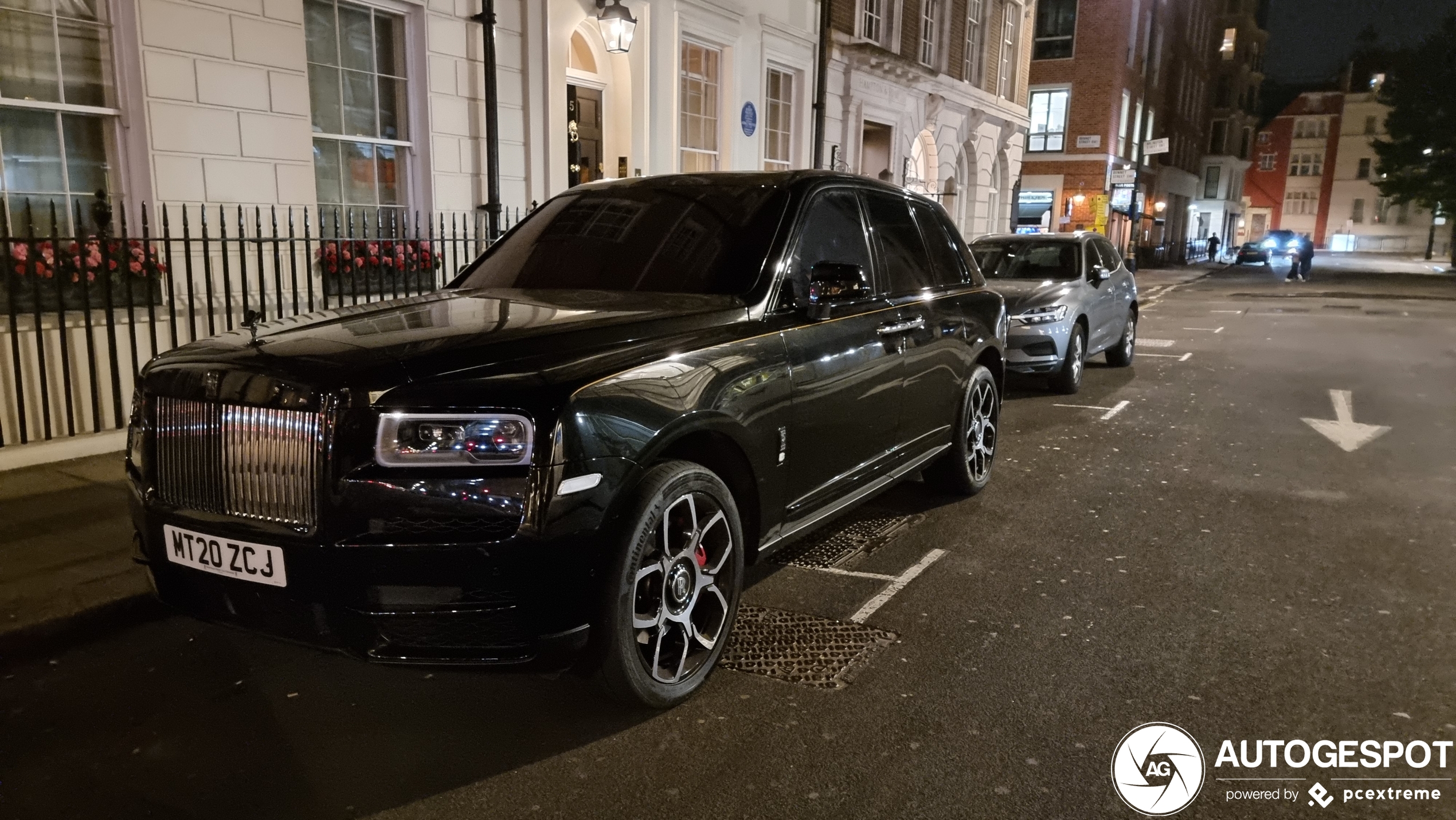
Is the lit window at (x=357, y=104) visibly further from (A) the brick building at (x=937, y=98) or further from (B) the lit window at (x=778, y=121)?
(A) the brick building at (x=937, y=98)

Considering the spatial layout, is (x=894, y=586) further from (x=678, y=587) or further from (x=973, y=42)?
(x=973, y=42)

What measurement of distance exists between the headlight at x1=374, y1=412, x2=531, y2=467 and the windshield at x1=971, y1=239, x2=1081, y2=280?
29.4 ft

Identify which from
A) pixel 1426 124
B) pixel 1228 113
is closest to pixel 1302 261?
pixel 1426 124

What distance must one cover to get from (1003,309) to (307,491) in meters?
4.88

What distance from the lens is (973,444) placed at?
6.13 meters

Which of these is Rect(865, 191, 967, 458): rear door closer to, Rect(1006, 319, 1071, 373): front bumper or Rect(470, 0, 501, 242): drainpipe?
Rect(1006, 319, 1071, 373): front bumper

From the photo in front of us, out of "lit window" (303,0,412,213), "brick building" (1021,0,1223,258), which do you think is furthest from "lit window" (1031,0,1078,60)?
"lit window" (303,0,412,213)

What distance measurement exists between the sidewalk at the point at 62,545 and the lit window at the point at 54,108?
6.13 feet

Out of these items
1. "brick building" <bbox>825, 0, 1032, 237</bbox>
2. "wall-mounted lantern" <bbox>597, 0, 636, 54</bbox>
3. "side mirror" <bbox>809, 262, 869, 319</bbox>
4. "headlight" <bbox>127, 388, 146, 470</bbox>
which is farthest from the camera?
"brick building" <bbox>825, 0, 1032, 237</bbox>

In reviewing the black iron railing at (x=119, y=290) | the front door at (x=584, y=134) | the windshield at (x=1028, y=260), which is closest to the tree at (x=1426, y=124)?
the windshield at (x=1028, y=260)

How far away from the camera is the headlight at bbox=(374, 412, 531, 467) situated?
2.78m

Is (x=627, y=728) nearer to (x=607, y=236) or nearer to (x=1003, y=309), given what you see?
(x=607, y=236)

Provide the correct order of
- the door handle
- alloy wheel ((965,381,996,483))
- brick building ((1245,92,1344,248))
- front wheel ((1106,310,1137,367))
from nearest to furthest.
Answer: the door handle < alloy wheel ((965,381,996,483)) < front wheel ((1106,310,1137,367)) < brick building ((1245,92,1344,248))

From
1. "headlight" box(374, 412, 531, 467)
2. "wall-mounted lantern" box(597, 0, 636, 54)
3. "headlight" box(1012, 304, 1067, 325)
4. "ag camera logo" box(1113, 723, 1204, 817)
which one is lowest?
"ag camera logo" box(1113, 723, 1204, 817)
